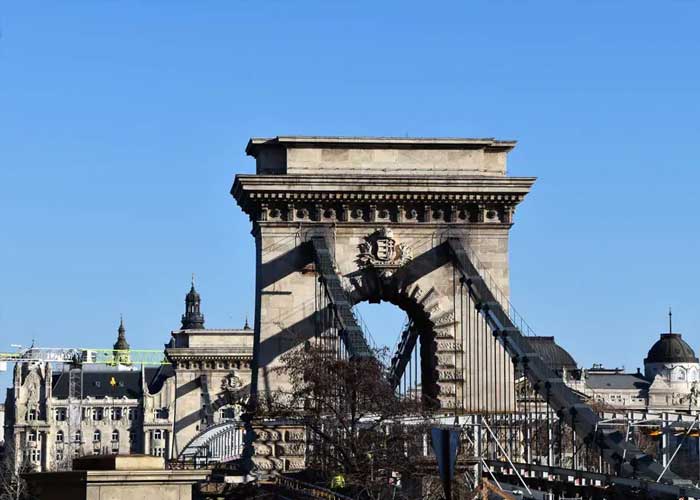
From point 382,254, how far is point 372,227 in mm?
1145

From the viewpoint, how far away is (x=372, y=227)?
72625 millimetres

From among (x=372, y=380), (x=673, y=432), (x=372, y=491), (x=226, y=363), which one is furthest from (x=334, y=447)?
(x=226, y=363)

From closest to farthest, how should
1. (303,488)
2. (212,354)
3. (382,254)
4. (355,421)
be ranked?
1. (303,488)
2. (355,421)
3. (382,254)
4. (212,354)

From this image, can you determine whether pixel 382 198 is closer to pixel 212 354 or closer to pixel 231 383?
pixel 231 383

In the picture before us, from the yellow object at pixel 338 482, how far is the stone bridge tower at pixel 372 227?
15.0 metres

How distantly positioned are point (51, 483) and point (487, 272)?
157 feet

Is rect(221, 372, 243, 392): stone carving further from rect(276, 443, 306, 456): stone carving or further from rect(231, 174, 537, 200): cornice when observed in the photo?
rect(276, 443, 306, 456): stone carving

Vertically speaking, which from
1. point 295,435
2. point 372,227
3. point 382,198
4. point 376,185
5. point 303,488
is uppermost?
point 376,185

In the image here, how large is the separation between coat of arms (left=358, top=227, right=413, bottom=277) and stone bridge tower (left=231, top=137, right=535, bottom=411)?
35 millimetres

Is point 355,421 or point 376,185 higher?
point 376,185

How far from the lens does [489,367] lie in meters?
71.9

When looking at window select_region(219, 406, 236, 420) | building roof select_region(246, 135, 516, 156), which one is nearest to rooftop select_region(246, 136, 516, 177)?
building roof select_region(246, 135, 516, 156)

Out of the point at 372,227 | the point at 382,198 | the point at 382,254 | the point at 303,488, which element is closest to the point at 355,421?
the point at 303,488

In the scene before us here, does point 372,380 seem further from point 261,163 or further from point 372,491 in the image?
point 261,163
